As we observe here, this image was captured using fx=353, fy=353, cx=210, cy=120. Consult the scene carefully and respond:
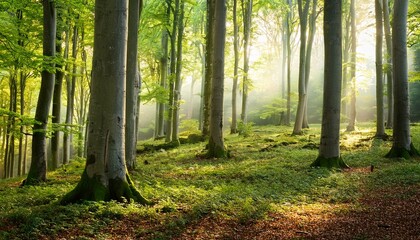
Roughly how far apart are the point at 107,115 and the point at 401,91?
10741mm

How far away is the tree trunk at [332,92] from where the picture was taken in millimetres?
11250

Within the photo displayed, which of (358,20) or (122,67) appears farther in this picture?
(358,20)

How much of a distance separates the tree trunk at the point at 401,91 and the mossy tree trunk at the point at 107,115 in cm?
997

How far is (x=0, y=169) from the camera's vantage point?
39.8 metres

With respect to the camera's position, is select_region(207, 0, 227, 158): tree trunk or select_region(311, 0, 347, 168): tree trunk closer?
select_region(311, 0, 347, 168): tree trunk

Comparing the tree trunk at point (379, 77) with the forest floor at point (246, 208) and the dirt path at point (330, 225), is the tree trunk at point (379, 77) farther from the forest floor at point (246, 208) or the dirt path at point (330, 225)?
the dirt path at point (330, 225)

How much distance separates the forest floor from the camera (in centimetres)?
504

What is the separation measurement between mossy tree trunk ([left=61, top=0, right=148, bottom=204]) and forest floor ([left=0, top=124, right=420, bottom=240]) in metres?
0.42

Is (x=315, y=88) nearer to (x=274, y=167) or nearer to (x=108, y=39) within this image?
(x=274, y=167)

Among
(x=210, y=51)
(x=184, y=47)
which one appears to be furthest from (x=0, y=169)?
(x=210, y=51)

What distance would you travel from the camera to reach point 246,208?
20.7ft

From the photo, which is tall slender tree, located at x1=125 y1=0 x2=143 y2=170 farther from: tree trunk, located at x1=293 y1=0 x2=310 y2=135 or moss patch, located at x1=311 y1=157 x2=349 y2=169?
tree trunk, located at x1=293 y1=0 x2=310 y2=135

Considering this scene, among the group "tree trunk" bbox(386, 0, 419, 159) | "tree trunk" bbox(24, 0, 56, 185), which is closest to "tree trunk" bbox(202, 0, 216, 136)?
"tree trunk" bbox(386, 0, 419, 159)

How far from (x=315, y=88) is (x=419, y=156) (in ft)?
122
